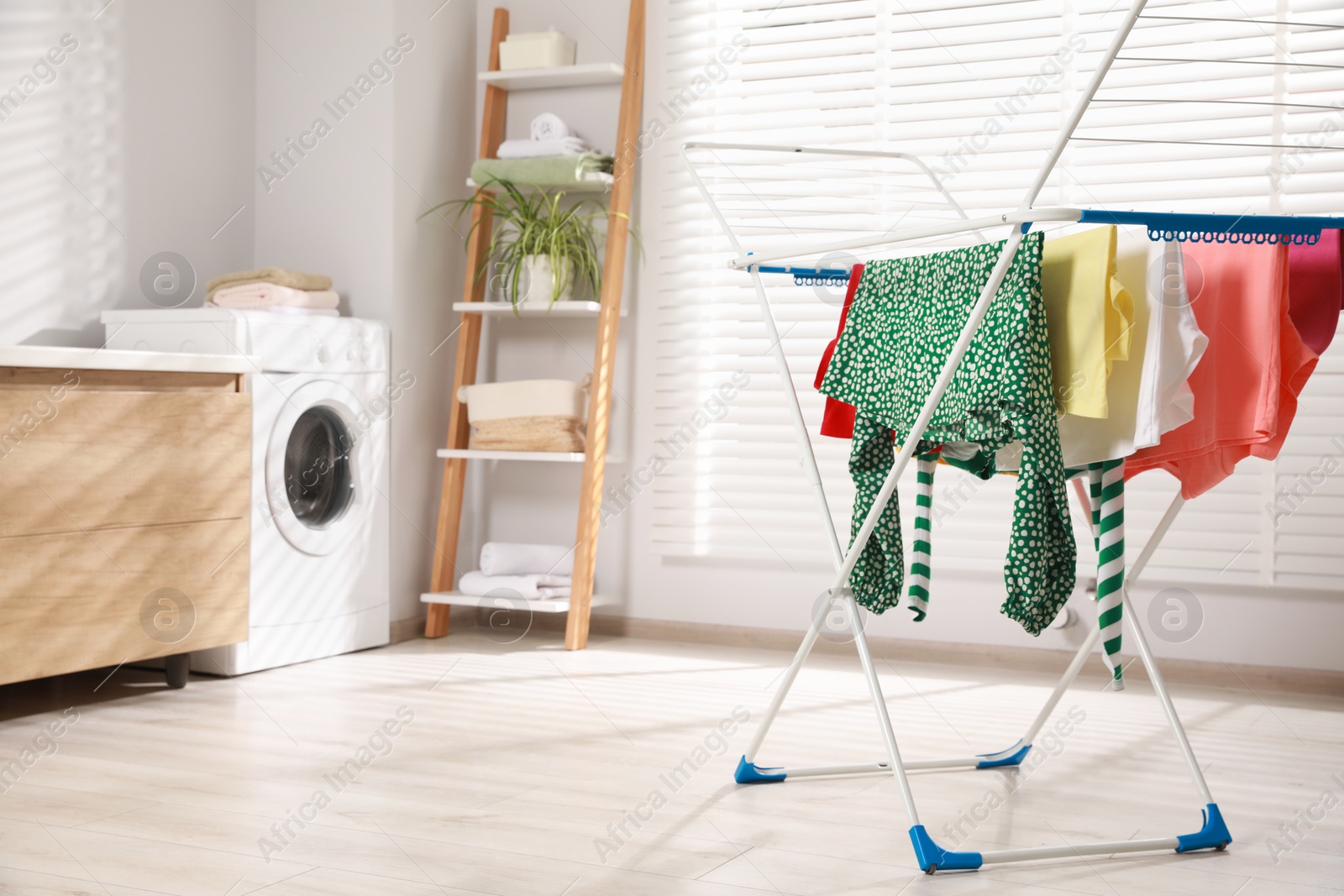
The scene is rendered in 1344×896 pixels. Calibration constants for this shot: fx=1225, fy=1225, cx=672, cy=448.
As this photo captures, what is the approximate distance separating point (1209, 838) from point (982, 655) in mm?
1514

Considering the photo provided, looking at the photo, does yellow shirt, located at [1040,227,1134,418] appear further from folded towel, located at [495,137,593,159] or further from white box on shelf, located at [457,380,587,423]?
folded towel, located at [495,137,593,159]

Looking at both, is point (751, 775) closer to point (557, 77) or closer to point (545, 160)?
point (545, 160)

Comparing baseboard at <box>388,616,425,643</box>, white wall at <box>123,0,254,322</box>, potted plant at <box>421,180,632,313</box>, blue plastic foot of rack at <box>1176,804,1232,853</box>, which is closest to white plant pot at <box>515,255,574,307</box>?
potted plant at <box>421,180,632,313</box>

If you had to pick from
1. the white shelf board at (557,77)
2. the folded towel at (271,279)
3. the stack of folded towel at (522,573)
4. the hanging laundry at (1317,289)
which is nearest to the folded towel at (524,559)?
the stack of folded towel at (522,573)

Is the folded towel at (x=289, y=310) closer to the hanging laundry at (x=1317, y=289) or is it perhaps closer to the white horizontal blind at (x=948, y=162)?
the white horizontal blind at (x=948, y=162)

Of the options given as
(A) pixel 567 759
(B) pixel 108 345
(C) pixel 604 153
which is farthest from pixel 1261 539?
(B) pixel 108 345

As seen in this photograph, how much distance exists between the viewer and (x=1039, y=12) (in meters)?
3.21

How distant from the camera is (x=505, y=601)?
3.53 m

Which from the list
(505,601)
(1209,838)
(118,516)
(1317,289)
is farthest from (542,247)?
(1209,838)

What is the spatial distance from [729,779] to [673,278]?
184 centimetres

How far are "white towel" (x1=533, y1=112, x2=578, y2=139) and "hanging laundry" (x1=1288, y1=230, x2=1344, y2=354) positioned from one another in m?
2.33

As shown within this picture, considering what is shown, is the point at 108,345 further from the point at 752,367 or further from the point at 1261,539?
the point at 1261,539

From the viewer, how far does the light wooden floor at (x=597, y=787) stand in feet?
5.41

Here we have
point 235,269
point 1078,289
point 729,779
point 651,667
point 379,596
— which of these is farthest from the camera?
point 235,269
